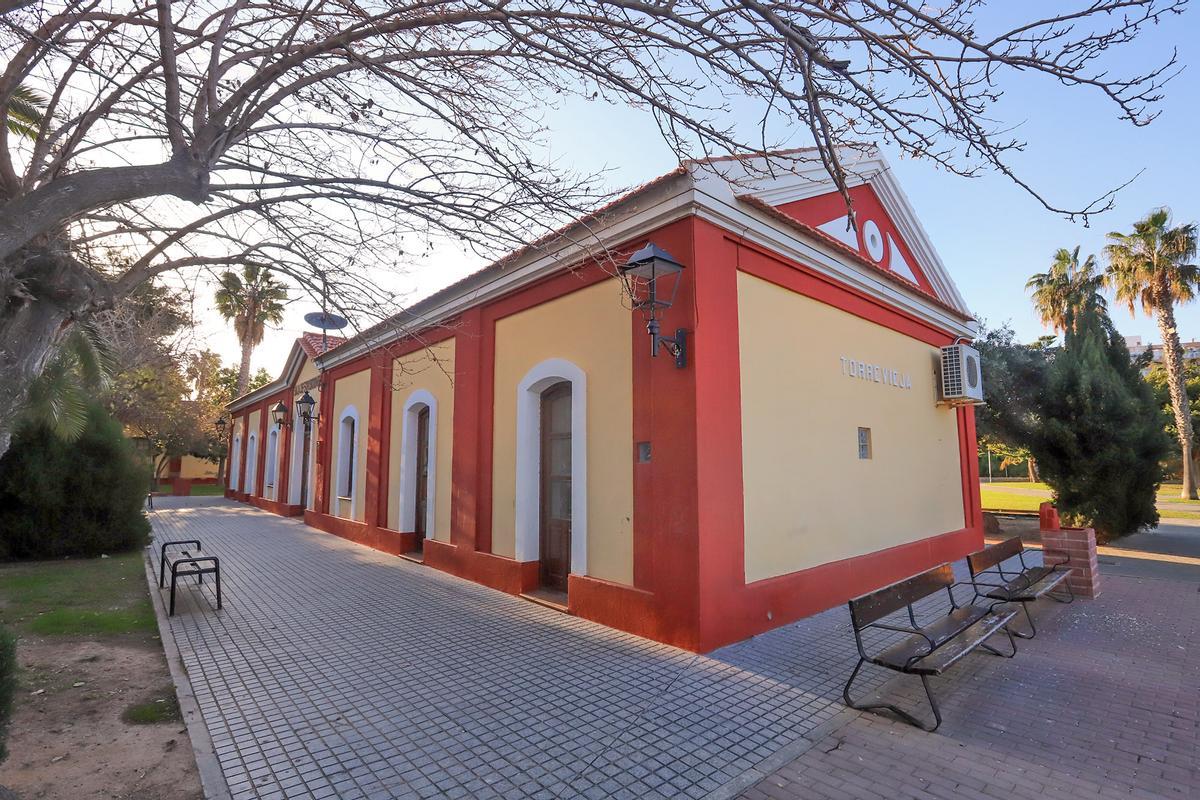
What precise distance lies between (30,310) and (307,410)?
44.7ft

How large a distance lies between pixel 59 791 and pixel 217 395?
34.8 meters

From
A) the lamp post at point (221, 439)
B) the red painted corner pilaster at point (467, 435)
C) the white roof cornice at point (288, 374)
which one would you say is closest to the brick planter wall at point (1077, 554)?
the red painted corner pilaster at point (467, 435)

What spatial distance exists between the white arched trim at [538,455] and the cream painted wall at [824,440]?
5.83 ft

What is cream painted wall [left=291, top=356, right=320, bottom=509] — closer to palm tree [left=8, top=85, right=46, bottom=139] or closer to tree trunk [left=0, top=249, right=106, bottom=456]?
palm tree [left=8, top=85, right=46, bottom=139]

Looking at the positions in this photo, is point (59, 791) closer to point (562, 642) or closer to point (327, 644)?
point (327, 644)

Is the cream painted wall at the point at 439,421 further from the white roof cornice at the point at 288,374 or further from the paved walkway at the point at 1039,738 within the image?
the white roof cornice at the point at 288,374

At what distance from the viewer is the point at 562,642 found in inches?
214

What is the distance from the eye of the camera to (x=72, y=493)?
10250mm

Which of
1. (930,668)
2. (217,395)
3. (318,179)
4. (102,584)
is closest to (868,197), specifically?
(930,668)

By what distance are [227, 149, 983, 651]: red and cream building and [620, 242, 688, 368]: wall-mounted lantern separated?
4.8 inches

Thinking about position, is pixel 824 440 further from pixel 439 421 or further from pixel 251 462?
pixel 251 462

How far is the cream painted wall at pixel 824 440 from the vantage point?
6074mm

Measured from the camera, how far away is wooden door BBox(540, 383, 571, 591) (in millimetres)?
7152

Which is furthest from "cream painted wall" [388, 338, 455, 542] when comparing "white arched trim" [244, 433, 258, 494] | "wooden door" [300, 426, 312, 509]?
"white arched trim" [244, 433, 258, 494]
